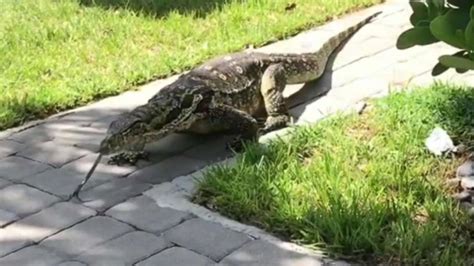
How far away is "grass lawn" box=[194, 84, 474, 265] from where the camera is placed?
11.2 ft

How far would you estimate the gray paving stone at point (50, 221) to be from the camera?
3.71 meters

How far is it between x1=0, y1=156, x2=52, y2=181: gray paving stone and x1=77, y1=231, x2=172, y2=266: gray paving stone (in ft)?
2.76

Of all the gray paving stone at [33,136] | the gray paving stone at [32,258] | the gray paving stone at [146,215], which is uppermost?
the gray paving stone at [33,136]

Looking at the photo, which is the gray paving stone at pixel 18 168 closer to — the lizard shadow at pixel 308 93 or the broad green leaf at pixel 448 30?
the lizard shadow at pixel 308 93

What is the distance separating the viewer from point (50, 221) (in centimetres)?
379

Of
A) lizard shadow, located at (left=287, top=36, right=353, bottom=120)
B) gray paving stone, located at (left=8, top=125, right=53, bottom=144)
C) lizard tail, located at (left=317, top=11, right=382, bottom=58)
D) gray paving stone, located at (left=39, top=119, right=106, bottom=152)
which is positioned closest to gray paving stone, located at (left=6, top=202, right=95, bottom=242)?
gray paving stone, located at (left=39, top=119, right=106, bottom=152)

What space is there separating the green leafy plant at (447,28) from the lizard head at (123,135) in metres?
1.28

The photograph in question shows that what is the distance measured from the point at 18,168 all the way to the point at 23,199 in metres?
0.36

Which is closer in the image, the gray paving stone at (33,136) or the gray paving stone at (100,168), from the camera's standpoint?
the gray paving stone at (100,168)

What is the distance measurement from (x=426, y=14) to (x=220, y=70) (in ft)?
4.48

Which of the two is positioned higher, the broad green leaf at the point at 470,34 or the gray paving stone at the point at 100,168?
the broad green leaf at the point at 470,34

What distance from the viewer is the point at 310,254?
11.3 ft

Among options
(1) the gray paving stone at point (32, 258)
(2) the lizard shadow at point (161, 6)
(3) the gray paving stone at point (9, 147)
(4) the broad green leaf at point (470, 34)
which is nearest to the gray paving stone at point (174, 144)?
(3) the gray paving stone at point (9, 147)

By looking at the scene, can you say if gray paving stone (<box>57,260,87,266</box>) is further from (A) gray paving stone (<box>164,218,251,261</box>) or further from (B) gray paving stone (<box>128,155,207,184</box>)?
(B) gray paving stone (<box>128,155,207,184</box>)
